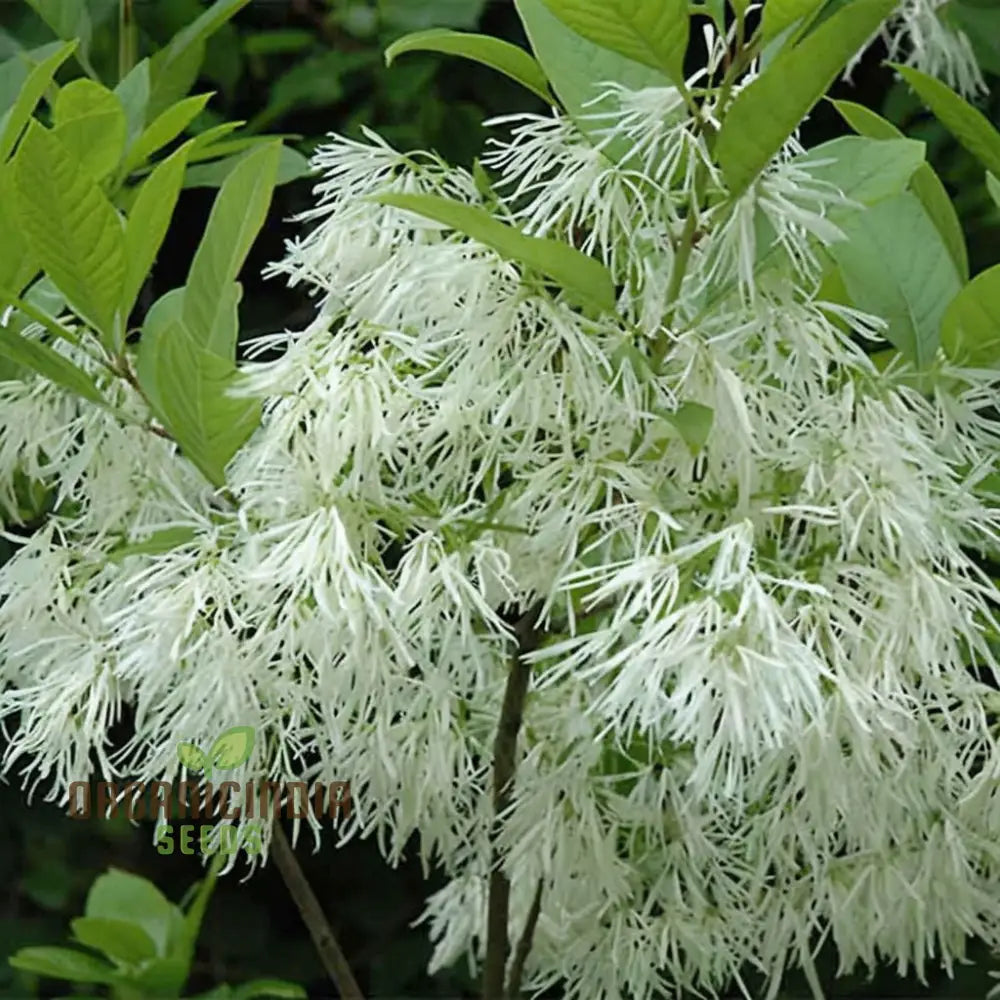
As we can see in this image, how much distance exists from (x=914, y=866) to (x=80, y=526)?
1.21 ft

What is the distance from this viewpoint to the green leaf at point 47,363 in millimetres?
583

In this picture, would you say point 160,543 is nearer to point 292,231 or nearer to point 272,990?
point 272,990

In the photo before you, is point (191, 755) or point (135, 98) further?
point (135, 98)

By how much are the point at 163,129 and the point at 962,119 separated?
351mm

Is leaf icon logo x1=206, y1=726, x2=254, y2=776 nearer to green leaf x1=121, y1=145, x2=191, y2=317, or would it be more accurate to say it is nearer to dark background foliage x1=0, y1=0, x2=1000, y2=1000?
green leaf x1=121, y1=145, x2=191, y2=317

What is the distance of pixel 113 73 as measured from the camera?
3.72 ft

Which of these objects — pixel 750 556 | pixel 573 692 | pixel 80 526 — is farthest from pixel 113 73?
pixel 750 556

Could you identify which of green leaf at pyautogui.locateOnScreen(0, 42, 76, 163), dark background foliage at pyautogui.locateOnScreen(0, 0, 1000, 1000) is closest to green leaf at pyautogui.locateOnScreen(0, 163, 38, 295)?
green leaf at pyautogui.locateOnScreen(0, 42, 76, 163)

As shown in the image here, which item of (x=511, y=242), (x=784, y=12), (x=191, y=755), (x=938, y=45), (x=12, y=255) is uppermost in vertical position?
(x=938, y=45)

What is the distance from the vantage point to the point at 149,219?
61cm

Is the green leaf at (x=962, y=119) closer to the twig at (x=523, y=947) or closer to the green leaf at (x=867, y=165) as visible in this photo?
the green leaf at (x=867, y=165)

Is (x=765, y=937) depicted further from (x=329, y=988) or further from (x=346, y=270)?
(x=329, y=988)

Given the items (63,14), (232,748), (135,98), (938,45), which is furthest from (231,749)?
(938,45)

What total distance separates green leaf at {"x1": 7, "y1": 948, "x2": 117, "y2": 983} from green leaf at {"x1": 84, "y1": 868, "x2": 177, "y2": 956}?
3 centimetres
